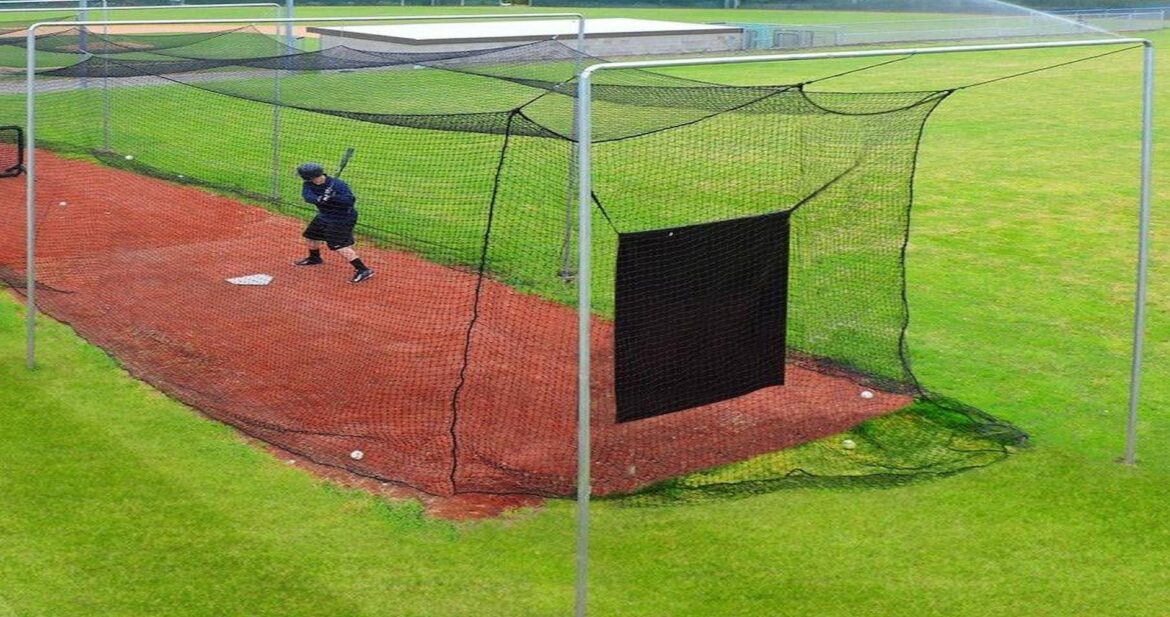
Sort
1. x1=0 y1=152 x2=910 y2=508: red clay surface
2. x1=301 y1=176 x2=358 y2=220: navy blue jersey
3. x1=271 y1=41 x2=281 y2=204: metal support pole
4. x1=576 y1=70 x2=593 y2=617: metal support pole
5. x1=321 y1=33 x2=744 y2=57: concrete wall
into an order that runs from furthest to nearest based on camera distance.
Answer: x1=321 y1=33 x2=744 y2=57: concrete wall
x1=271 y1=41 x2=281 y2=204: metal support pole
x1=301 y1=176 x2=358 y2=220: navy blue jersey
x1=0 y1=152 x2=910 y2=508: red clay surface
x1=576 y1=70 x2=593 y2=617: metal support pole

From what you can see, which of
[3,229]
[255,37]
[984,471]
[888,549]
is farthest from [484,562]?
[255,37]

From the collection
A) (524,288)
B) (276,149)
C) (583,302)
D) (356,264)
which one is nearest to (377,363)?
(356,264)

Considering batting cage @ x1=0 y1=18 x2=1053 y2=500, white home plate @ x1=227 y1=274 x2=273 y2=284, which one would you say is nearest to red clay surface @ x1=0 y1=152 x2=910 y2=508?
batting cage @ x1=0 y1=18 x2=1053 y2=500

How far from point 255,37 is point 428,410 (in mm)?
20853

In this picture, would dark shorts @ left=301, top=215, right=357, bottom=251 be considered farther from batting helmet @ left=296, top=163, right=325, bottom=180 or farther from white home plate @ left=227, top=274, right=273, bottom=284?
white home plate @ left=227, top=274, right=273, bottom=284

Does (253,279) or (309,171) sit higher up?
(309,171)

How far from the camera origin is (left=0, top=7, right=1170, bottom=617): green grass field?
6.72 meters

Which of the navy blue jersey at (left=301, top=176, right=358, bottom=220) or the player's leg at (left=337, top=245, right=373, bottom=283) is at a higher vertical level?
the navy blue jersey at (left=301, top=176, right=358, bottom=220)

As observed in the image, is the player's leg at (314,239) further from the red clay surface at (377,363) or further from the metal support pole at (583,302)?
the metal support pole at (583,302)

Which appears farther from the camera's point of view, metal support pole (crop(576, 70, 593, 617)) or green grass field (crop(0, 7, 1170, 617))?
green grass field (crop(0, 7, 1170, 617))

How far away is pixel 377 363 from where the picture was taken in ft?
33.8

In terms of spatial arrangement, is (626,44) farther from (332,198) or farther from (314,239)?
(332,198)

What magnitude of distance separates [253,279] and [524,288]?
2.51 metres

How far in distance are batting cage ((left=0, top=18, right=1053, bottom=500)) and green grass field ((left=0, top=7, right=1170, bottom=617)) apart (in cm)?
43
